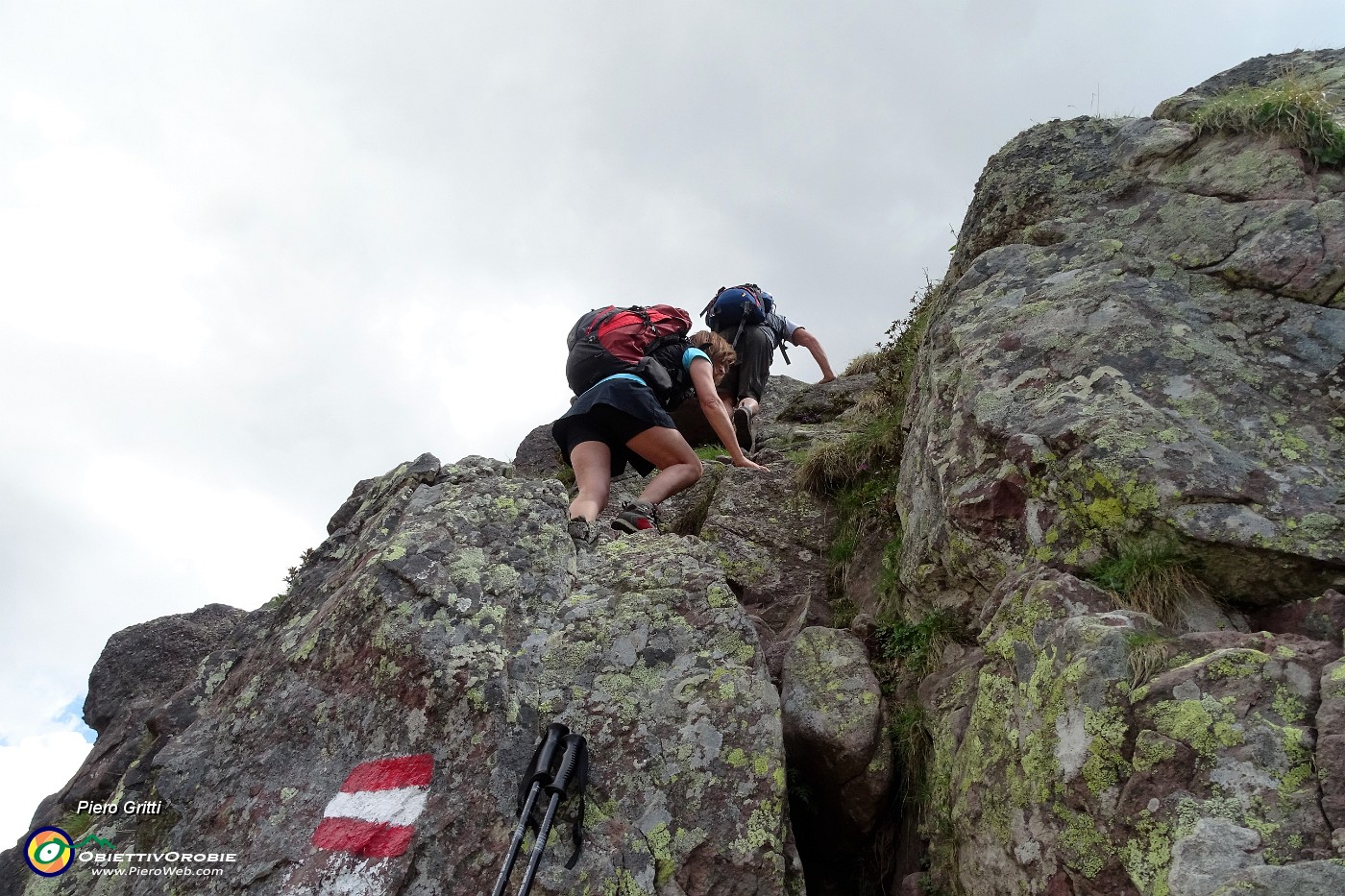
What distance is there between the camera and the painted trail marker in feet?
12.1

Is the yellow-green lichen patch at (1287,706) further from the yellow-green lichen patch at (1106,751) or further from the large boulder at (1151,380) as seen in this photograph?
the large boulder at (1151,380)

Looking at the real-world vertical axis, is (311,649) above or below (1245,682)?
above

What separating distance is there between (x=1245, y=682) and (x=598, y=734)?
2971 millimetres

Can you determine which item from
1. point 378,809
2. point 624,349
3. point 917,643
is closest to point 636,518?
point 624,349

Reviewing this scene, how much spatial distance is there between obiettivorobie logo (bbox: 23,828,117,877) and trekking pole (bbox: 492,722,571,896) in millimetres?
2533

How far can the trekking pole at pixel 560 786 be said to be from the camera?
334cm

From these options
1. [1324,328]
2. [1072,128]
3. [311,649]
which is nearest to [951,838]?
[311,649]

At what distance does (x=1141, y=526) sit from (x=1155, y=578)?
335 mm

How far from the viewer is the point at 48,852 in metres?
4.42

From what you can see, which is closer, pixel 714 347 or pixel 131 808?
pixel 131 808

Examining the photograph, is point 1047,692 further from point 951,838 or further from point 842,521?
point 842,521

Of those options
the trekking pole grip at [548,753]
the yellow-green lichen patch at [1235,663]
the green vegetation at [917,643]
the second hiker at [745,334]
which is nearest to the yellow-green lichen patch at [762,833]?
the trekking pole grip at [548,753]

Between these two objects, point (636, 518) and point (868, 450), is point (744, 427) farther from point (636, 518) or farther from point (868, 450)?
point (636, 518)

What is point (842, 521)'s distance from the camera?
7.65m
